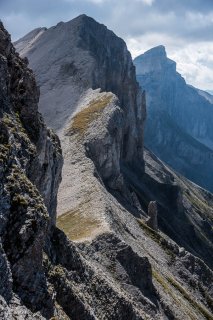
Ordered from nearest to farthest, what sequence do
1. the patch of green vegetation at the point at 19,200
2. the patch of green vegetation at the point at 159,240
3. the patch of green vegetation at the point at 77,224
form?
the patch of green vegetation at the point at 19,200 → the patch of green vegetation at the point at 77,224 → the patch of green vegetation at the point at 159,240

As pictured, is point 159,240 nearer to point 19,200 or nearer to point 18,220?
point 19,200

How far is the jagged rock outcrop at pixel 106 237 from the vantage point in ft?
123

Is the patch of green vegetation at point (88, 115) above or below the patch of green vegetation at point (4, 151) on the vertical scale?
above

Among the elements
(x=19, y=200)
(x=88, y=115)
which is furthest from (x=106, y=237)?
(x=88, y=115)

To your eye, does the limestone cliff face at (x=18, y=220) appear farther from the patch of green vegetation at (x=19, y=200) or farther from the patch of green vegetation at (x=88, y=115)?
the patch of green vegetation at (x=88, y=115)

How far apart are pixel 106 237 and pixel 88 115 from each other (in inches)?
3217

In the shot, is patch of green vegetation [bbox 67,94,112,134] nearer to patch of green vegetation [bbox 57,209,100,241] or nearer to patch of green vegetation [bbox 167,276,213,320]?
patch of green vegetation [bbox 57,209,100,241]

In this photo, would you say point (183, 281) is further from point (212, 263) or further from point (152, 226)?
point (212, 263)

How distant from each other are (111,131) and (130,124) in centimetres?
5140

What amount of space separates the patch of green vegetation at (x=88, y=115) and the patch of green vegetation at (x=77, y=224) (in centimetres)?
5182

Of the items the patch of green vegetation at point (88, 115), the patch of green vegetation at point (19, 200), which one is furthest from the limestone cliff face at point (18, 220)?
the patch of green vegetation at point (88, 115)

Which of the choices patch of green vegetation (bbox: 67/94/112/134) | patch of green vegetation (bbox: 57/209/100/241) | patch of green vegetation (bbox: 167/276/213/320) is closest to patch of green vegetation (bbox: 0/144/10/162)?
patch of green vegetation (bbox: 57/209/100/241)

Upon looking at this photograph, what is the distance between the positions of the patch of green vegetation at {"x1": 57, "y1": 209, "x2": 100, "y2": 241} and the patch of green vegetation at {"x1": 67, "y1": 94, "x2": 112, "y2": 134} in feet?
170

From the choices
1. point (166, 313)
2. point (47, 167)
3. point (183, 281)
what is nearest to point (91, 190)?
point (183, 281)
